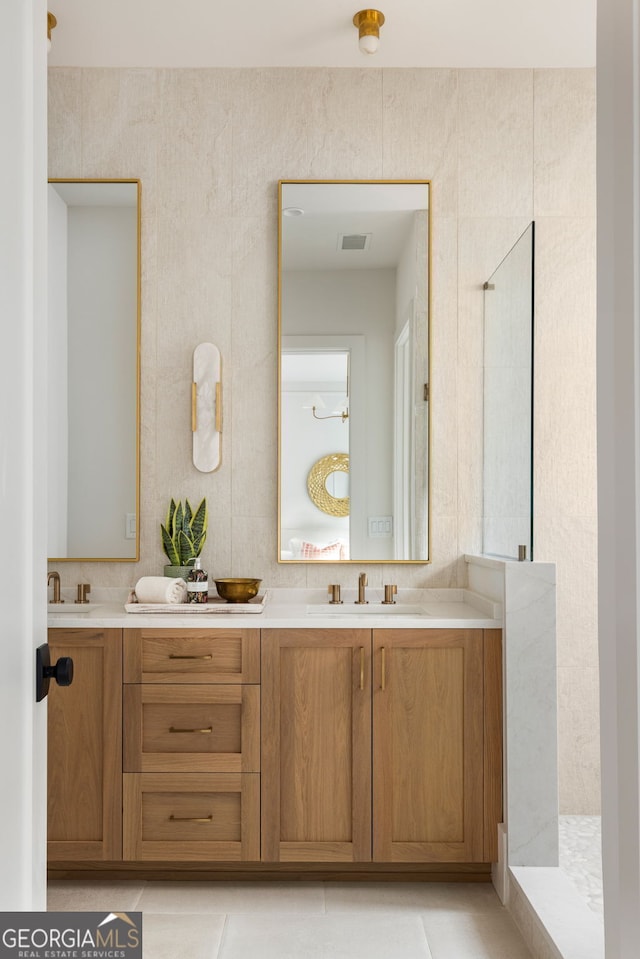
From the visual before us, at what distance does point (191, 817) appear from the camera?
8.18 ft

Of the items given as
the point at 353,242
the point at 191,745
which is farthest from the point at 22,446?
the point at 353,242

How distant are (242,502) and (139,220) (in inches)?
45.3

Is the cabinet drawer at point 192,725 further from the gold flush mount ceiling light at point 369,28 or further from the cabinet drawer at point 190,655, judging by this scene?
the gold flush mount ceiling light at point 369,28

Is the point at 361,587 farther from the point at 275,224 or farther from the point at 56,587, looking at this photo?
the point at 275,224

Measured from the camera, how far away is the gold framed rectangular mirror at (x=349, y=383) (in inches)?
116

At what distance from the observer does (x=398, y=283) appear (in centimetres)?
297

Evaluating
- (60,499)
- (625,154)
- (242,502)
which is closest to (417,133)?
(242,502)

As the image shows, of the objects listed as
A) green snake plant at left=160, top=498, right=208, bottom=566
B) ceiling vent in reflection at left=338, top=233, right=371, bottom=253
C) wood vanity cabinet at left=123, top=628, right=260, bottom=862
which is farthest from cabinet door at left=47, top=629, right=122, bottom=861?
ceiling vent in reflection at left=338, top=233, right=371, bottom=253

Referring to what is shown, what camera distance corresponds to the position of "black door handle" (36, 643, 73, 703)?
1097mm

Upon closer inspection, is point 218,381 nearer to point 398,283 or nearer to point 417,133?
point 398,283

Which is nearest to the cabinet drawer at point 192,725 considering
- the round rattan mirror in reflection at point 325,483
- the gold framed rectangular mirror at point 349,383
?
the gold framed rectangular mirror at point 349,383

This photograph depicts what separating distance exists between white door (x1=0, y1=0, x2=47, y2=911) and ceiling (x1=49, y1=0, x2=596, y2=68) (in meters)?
1.78

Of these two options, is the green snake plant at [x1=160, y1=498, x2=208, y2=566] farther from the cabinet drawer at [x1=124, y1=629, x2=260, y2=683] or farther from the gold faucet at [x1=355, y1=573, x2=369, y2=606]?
the gold faucet at [x1=355, y1=573, x2=369, y2=606]

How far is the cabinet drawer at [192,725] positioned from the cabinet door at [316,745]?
0.18ft
